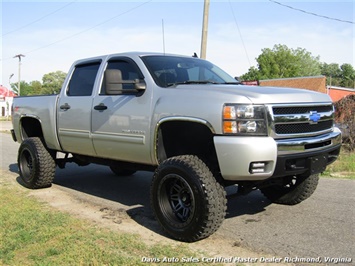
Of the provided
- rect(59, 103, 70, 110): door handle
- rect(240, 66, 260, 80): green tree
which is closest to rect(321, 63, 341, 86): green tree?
rect(240, 66, 260, 80): green tree

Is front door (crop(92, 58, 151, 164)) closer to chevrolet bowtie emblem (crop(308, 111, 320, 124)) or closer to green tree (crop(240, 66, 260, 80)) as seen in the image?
chevrolet bowtie emblem (crop(308, 111, 320, 124))

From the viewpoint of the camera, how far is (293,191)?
522cm

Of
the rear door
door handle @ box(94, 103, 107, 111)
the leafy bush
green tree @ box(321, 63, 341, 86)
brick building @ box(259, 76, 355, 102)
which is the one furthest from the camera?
green tree @ box(321, 63, 341, 86)

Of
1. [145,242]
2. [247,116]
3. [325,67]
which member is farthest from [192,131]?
[325,67]

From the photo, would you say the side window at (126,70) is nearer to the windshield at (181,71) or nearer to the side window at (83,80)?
the windshield at (181,71)

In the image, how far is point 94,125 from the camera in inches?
205

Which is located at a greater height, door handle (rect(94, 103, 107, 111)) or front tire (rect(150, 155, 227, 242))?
door handle (rect(94, 103, 107, 111))

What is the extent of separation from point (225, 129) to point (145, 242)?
1.45 metres

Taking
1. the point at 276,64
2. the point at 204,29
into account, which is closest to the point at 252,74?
the point at 276,64

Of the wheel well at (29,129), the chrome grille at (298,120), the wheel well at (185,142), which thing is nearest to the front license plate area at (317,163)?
the chrome grille at (298,120)

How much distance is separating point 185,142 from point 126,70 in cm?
136

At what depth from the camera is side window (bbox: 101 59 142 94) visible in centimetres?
491

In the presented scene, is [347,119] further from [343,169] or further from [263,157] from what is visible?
[263,157]

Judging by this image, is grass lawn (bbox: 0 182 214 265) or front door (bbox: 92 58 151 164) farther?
front door (bbox: 92 58 151 164)
